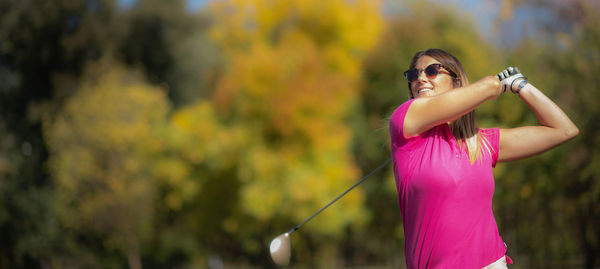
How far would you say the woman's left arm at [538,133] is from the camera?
2.64m

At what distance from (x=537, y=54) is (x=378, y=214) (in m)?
9.52

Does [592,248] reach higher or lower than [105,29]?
lower

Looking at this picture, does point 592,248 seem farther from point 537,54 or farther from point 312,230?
point 312,230

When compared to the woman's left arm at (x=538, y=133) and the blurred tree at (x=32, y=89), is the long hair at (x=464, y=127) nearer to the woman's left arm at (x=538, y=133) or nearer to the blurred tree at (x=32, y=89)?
the woman's left arm at (x=538, y=133)

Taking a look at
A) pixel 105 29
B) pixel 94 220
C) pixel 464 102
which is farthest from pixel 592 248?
pixel 105 29

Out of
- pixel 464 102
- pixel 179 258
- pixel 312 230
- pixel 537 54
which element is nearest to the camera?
pixel 464 102

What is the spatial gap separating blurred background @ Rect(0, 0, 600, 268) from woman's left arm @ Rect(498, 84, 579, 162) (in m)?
15.0

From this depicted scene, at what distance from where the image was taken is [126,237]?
88.1ft

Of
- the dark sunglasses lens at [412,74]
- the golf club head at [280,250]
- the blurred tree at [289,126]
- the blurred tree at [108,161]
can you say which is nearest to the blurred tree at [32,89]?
the blurred tree at [108,161]

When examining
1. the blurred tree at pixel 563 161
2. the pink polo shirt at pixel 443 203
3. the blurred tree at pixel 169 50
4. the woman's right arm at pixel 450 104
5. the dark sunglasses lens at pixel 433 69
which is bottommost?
the pink polo shirt at pixel 443 203

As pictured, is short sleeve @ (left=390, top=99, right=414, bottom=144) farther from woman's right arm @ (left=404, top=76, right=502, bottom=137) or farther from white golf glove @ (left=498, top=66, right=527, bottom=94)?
white golf glove @ (left=498, top=66, right=527, bottom=94)

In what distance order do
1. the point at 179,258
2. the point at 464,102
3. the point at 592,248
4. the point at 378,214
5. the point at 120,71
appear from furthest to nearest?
the point at 179,258, the point at 120,71, the point at 378,214, the point at 592,248, the point at 464,102

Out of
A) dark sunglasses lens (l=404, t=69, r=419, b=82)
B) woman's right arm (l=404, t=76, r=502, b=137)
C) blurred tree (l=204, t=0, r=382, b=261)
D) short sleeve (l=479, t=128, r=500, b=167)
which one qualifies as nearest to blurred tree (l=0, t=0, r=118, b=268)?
blurred tree (l=204, t=0, r=382, b=261)

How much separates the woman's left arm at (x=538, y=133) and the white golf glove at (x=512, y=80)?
0.02 m
